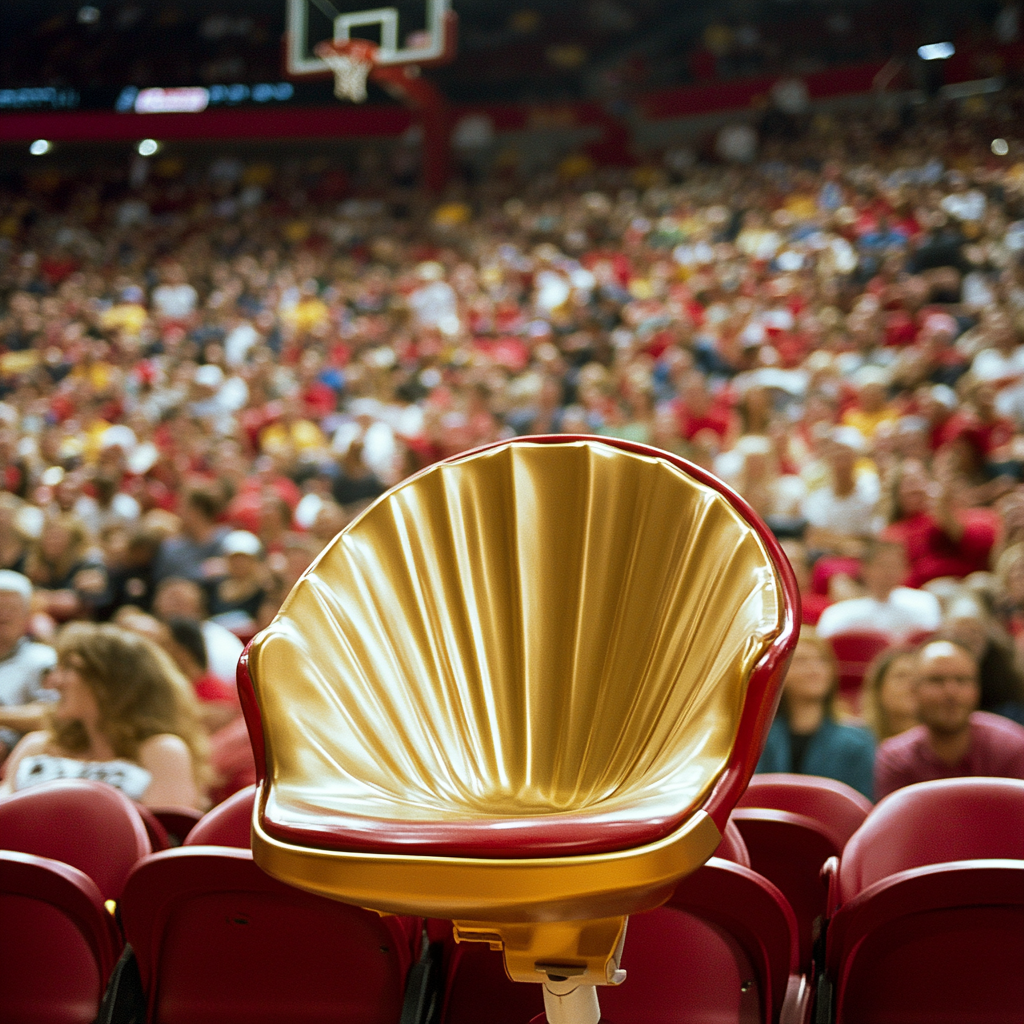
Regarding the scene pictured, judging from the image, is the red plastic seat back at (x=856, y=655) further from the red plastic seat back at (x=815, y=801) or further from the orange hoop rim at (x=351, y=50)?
the orange hoop rim at (x=351, y=50)

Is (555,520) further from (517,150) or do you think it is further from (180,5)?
(180,5)

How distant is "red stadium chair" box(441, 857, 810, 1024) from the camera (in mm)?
1179

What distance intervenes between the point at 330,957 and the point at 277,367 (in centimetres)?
585

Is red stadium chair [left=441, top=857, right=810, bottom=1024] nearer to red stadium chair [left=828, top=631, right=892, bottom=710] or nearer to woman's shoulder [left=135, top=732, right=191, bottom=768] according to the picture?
woman's shoulder [left=135, top=732, right=191, bottom=768]

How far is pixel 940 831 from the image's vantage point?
1.29 m

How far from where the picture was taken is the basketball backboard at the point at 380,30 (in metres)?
8.16

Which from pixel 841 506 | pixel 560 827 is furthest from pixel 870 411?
pixel 560 827

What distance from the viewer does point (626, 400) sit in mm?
5219

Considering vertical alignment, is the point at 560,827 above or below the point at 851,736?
above

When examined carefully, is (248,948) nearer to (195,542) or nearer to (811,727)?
(811,727)

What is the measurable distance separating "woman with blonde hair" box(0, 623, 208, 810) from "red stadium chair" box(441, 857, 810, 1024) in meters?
0.89

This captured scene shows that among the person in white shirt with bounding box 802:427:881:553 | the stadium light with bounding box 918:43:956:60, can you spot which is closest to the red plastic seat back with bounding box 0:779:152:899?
the person in white shirt with bounding box 802:427:881:553

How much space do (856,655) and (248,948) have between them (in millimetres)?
1848

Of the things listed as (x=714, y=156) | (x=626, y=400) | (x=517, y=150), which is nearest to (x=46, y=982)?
(x=626, y=400)
